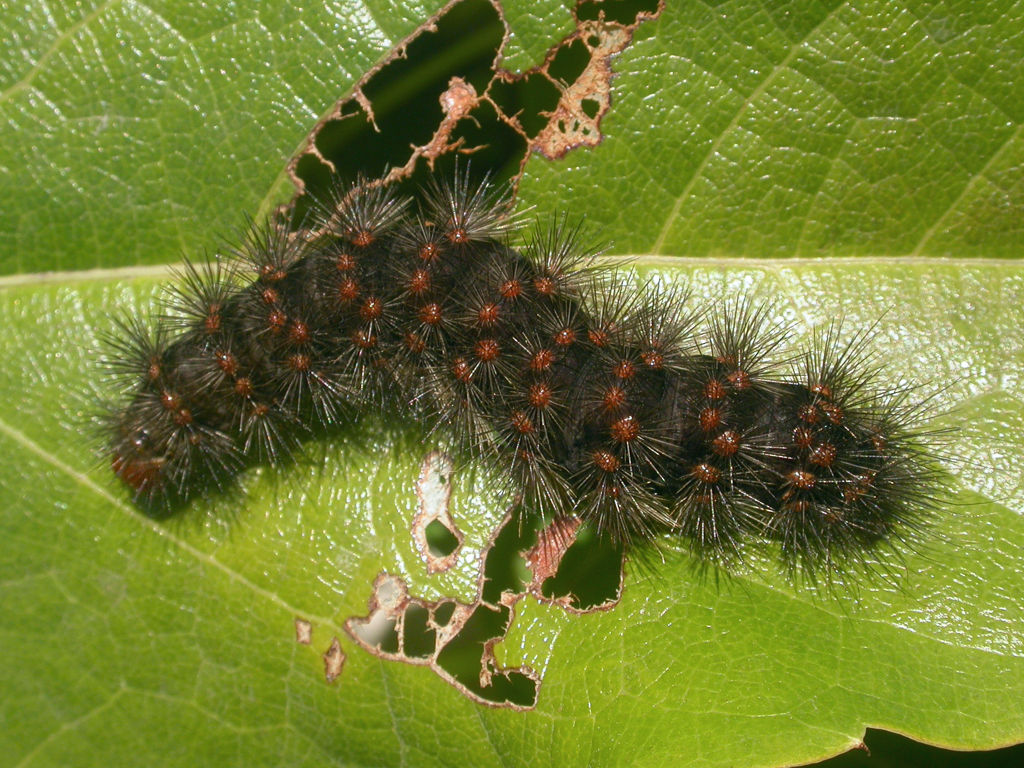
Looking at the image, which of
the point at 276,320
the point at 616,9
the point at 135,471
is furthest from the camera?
the point at 276,320

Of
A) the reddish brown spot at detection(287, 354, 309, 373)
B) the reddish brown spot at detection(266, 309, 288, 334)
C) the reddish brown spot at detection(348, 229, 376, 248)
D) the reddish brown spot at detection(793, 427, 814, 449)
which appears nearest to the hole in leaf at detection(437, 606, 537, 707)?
the reddish brown spot at detection(287, 354, 309, 373)

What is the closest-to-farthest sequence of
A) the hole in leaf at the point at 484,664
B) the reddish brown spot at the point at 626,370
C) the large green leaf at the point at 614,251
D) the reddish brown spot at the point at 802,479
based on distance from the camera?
the large green leaf at the point at 614,251, the hole in leaf at the point at 484,664, the reddish brown spot at the point at 802,479, the reddish brown spot at the point at 626,370

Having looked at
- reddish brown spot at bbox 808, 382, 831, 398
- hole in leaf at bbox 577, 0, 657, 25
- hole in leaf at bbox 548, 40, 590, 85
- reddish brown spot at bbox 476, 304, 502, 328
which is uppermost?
hole in leaf at bbox 577, 0, 657, 25

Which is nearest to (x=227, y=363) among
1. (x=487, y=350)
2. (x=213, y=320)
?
(x=213, y=320)

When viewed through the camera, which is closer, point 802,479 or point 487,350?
point 802,479

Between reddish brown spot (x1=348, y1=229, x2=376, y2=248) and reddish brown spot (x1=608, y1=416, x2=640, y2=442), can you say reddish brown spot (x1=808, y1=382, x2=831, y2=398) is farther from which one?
reddish brown spot (x1=348, y1=229, x2=376, y2=248)

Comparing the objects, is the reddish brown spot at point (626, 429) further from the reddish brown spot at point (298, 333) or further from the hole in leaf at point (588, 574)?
the reddish brown spot at point (298, 333)

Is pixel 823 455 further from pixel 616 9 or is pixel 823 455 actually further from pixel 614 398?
pixel 616 9

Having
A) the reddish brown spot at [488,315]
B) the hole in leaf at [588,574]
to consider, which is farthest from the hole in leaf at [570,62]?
the hole in leaf at [588,574]
